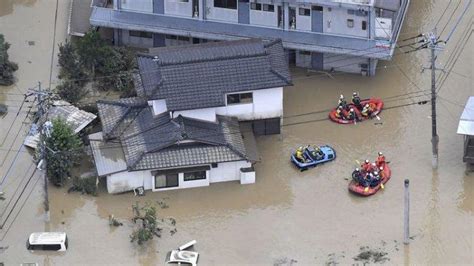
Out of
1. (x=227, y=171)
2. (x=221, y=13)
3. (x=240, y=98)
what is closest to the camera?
(x=227, y=171)

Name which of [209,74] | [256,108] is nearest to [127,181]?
[209,74]

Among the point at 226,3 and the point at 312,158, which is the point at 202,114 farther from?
the point at 226,3

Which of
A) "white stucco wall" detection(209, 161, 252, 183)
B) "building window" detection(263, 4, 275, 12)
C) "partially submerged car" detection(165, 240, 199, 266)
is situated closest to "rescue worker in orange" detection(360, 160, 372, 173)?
"white stucco wall" detection(209, 161, 252, 183)

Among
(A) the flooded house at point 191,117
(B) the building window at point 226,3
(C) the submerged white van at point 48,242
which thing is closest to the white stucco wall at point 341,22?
(A) the flooded house at point 191,117

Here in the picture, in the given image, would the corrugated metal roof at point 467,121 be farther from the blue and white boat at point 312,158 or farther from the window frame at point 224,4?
the window frame at point 224,4

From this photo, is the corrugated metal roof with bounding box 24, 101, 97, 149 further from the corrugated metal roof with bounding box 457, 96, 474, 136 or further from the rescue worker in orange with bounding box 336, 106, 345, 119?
the corrugated metal roof with bounding box 457, 96, 474, 136

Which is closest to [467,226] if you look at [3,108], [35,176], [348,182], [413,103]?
[348,182]
